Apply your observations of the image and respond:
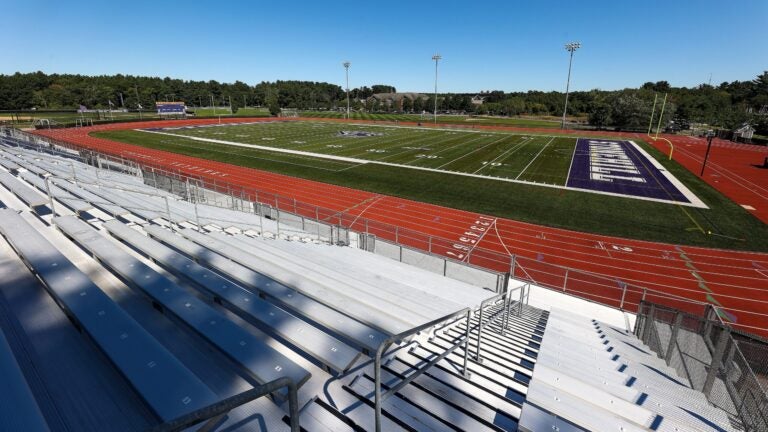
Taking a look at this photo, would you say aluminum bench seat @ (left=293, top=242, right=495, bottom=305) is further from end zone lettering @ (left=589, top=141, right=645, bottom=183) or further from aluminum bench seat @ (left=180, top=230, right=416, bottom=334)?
end zone lettering @ (left=589, top=141, right=645, bottom=183)

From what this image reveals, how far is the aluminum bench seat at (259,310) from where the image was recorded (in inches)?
158

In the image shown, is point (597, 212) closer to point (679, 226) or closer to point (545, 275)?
point (679, 226)

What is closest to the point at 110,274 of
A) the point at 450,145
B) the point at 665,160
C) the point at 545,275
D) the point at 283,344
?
the point at 283,344

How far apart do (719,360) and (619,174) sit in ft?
118

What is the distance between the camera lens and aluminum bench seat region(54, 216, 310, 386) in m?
3.62

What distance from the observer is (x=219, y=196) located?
18.8 m

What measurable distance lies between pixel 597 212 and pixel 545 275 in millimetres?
11225

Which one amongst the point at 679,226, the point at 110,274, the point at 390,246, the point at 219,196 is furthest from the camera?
the point at 679,226

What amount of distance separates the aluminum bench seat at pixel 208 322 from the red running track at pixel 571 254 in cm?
805

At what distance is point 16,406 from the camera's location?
2.71 metres

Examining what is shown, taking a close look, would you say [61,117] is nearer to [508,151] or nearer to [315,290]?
[508,151]

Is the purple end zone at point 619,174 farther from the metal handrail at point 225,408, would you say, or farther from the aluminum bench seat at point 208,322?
the metal handrail at point 225,408

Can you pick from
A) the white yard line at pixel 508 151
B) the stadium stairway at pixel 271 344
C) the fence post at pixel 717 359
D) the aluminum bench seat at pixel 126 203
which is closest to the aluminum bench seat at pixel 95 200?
the aluminum bench seat at pixel 126 203

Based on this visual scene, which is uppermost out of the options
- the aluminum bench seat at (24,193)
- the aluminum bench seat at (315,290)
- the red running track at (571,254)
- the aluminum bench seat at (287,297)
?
the aluminum bench seat at (24,193)
